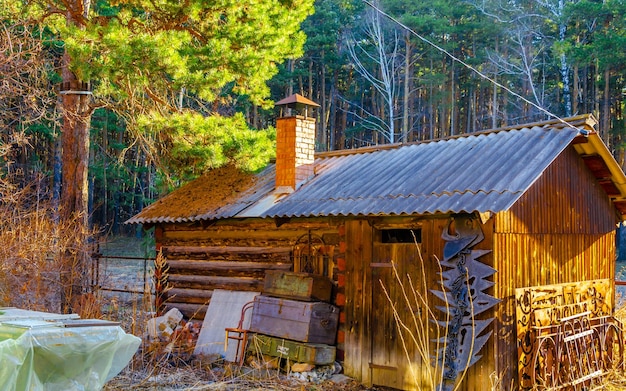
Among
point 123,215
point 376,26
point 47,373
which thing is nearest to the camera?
point 47,373

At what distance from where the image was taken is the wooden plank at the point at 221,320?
1188 cm

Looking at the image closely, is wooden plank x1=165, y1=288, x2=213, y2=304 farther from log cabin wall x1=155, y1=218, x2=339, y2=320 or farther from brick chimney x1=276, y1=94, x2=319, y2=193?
brick chimney x1=276, y1=94, x2=319, y2=193

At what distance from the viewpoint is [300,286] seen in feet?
35.8

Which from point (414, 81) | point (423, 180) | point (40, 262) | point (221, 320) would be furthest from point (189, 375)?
point (414, 81)

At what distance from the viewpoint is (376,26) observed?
36.0 meters

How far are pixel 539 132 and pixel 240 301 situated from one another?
604 centimetres

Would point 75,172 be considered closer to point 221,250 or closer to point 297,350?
point 221,250

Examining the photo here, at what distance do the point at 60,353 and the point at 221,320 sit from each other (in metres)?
6.48

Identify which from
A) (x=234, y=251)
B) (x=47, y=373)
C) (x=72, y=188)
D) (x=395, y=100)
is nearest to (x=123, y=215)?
(x=395, y=100)

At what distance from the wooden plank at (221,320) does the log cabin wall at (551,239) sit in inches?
184

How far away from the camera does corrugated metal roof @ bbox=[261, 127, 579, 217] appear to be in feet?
29.7

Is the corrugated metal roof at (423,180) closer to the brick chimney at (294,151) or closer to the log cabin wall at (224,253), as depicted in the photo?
the brick chimney at (294,151)

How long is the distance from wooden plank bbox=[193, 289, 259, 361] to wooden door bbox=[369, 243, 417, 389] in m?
2.61

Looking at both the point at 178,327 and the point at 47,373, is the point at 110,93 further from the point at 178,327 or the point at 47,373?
the point at 47,373
